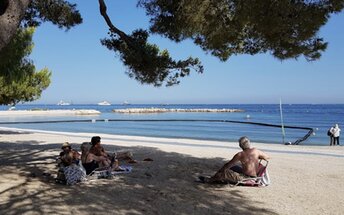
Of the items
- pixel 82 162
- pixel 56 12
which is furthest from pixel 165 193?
pixel 56 12

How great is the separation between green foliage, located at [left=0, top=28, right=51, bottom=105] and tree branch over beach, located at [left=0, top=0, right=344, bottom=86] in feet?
30.7

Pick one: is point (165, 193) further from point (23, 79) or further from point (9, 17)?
point (23, 79)

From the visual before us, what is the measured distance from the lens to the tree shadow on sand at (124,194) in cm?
592

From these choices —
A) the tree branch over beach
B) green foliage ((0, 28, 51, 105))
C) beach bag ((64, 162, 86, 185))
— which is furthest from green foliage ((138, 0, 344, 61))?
green foliage ((0, 28, 51, 105))

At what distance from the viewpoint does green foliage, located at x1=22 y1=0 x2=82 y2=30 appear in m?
9.77

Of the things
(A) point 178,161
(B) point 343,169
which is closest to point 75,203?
(A) point 178,161

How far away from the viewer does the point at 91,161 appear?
27.6ft

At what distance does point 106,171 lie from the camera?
8359 mm

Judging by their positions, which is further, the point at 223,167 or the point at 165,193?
the point at 223,167

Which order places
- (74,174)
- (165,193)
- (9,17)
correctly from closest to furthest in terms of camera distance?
(9,17) → (165,193) → (74,174)

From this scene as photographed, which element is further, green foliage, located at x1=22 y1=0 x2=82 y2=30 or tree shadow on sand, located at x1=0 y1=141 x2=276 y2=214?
A: green foliage, located at x1=22 y1=0 x2=82 y2=30

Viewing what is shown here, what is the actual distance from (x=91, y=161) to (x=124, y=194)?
1.83 meters

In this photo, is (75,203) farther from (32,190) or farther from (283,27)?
(283,27)

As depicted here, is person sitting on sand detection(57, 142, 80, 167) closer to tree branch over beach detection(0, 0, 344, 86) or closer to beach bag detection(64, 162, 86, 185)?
beach bag detection(64, 162, 86, 185)
